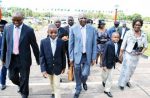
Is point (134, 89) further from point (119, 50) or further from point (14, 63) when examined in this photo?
point (14, 63)

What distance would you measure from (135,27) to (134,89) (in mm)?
1664

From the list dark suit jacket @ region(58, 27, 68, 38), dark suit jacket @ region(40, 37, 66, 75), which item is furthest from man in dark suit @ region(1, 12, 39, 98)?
dark suit jacket @ region(58, 27, 68, 38)

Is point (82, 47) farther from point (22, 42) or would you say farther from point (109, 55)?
point (22, 42)

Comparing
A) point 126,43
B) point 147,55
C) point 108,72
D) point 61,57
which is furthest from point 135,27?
point 147,55

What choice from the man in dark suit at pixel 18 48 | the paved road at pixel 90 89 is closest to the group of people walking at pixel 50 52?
the man in dark suit at pixel 18 48

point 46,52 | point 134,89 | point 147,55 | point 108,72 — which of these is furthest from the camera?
point 147,55

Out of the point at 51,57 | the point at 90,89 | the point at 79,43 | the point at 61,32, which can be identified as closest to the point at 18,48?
the point at 51,57

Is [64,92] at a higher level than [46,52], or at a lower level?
lower

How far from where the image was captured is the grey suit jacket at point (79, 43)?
635 cm

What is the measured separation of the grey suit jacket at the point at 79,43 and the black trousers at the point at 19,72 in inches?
41.4

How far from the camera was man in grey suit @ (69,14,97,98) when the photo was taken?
20.8 feet

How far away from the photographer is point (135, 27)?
7.25 metres

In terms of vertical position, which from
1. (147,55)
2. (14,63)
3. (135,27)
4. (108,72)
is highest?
(135,27)

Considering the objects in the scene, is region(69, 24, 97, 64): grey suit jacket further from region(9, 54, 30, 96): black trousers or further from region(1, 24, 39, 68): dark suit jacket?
region(9, 54, 30, 96): black trousers
